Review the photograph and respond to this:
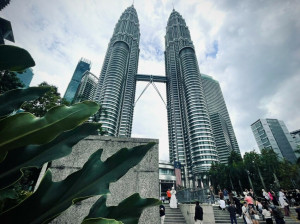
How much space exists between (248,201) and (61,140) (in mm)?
12624

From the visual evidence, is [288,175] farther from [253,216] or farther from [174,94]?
[174,94]

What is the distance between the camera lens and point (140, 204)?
0.68m

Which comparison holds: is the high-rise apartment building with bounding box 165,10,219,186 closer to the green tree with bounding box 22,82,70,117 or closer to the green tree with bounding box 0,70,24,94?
the green tree with bounding box 22,82,70,117

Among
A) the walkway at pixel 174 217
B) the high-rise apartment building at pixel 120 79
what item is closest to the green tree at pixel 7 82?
the walkway at pixel 174 217

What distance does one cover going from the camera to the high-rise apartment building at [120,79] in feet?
288

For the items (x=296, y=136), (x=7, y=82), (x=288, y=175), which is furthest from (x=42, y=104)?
(x=296, y=136)

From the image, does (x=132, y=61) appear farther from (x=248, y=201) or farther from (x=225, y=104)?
(x=248, y=201)

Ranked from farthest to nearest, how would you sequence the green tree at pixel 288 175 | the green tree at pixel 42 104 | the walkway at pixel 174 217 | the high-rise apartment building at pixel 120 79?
1. the high-rise apartment building at pixel 120 79
2. the green tree at pixel 288 175
3. the green tree at pixel 42 104
4. the walkway at pixel 174 217

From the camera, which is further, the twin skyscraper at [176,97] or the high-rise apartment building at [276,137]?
the high-rise apartment building at [276,137]

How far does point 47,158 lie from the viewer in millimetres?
666

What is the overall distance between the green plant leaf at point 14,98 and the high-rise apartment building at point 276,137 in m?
115

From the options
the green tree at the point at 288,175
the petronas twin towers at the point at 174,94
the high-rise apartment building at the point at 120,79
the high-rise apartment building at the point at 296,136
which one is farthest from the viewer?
the high-rise apartment building at the point at 296,136

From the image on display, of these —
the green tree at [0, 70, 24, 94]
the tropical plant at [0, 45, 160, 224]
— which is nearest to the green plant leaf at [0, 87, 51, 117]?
the tropical plant at [0, 45, 160, 224]

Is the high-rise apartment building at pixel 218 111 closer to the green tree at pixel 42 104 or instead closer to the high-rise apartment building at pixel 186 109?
the high-rise apartment building at pixel 186 109
